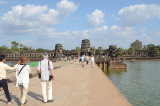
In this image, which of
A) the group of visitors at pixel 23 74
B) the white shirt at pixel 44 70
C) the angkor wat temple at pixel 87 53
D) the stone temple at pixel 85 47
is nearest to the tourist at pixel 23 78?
the group of visitors at pixel 23 74

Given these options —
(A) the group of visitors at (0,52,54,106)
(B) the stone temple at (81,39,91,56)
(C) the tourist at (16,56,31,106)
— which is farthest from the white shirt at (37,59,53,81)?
(B) the stone temple at (81,39,91,56)

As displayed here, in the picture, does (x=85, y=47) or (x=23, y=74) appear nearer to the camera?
(x=23, y=74)

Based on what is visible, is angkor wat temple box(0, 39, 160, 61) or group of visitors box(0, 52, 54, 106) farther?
angkor wat temple box(0, 39, 160, 61)

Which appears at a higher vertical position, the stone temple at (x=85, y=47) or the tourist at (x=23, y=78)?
the stone temple at (x=85, y=47)

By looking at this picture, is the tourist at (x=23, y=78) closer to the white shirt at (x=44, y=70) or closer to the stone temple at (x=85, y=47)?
the white shirt at (x=44, y=70)

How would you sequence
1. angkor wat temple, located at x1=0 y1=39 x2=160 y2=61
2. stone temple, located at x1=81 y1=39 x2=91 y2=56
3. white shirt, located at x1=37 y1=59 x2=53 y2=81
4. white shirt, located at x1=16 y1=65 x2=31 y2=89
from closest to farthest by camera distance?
white shirt, located at x1=16 y1=65 x2=31 y2=89 → white shirt, located at x1=37 y1=59 x2=53 y2=81 → angkor wat temple, located at x1=0 y1=39 x2=160 y2=61 → stone temple, located at x1=81 y1=39 x2=91 y2=56

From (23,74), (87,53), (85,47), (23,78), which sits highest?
(85,47)

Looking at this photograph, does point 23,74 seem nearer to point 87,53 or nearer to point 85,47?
point 87,53

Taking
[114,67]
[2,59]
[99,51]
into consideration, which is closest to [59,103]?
[2,59]

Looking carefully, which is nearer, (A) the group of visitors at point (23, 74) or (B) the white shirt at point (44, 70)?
(A) the group of visitors at point (23, 74)

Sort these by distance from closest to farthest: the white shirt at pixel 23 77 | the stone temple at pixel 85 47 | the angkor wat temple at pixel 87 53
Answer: the white shirt at pixel 23 77 < the angkor wat temple at pixel 87 53 < the stone temple at pixel 85 47

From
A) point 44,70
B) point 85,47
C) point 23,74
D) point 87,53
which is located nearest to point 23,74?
point 23,74

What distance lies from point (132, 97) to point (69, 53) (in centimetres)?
10596

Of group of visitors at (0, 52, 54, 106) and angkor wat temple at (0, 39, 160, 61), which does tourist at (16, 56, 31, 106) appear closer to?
group of visitors at (0, 52, 54, 106)
